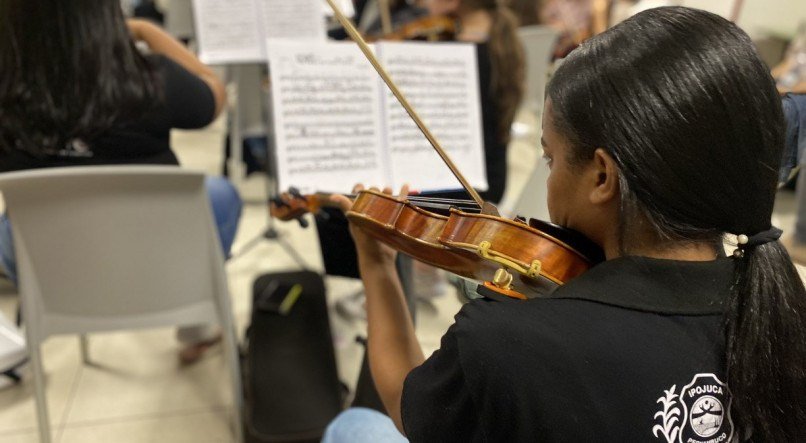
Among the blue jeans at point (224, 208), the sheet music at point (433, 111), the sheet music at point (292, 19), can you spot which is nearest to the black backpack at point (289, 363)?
the blue jeans at point (224, 208)

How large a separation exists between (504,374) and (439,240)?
366mm

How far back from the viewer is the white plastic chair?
1111mm

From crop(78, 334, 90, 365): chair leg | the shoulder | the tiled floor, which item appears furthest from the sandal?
the shoulder

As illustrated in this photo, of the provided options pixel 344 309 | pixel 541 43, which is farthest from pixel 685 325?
pixel 541 43

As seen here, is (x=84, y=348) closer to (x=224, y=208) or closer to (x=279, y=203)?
(x=224, y=208)

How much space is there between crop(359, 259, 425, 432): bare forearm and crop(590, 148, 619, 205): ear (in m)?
0.36

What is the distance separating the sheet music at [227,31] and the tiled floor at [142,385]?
0.77 m

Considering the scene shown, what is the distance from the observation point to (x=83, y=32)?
1288 mm

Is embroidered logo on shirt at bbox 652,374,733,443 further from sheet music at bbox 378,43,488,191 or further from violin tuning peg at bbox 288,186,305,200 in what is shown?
sheet music at bbox 378,43,488,191

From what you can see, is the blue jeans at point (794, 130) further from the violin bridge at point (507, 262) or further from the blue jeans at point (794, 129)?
the violin bridge at point (507, 262)

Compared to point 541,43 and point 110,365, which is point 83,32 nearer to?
point 110,365

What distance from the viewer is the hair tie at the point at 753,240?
610 millimetres

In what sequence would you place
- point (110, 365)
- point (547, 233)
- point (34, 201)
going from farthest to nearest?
A: point (110, 365) → point (34, 201) → point (547, 233)

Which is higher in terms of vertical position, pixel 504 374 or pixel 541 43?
pixel 541 43
